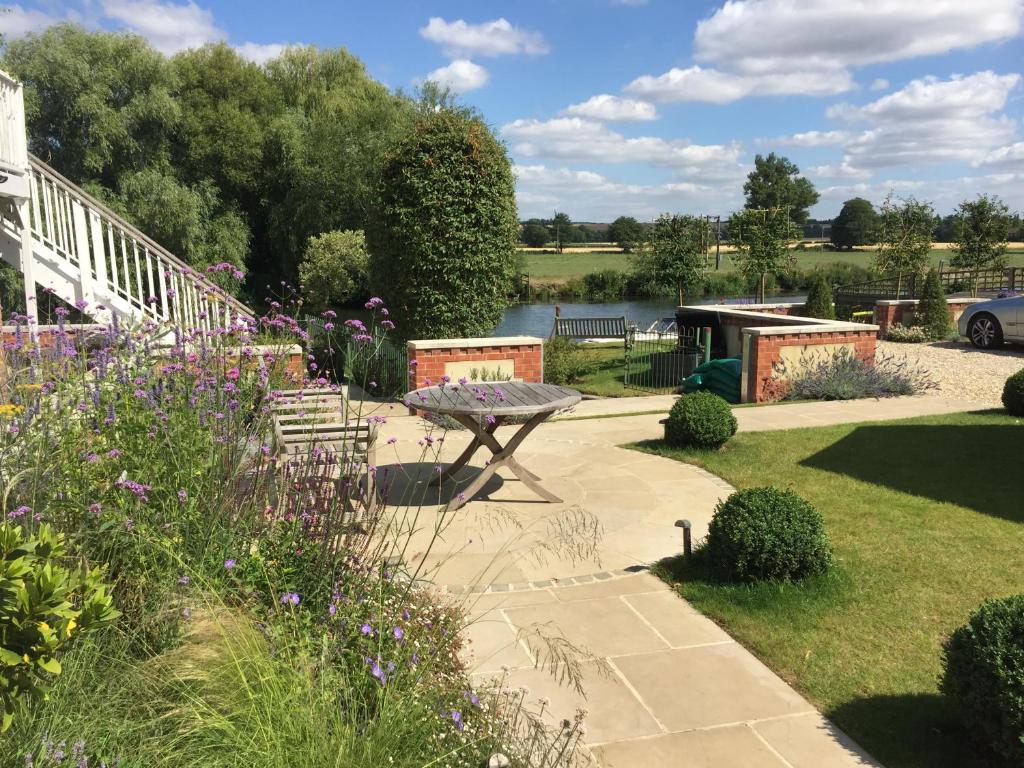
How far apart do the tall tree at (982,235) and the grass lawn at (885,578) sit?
20.9m

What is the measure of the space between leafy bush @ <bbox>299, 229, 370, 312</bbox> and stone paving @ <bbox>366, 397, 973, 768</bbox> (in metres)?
14.5

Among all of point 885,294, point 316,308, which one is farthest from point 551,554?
point 885,294

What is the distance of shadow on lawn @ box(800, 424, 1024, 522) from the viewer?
6.27 metres

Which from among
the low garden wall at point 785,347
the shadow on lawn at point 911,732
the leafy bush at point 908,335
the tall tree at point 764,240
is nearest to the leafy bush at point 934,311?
the leafy bush at point 908,335

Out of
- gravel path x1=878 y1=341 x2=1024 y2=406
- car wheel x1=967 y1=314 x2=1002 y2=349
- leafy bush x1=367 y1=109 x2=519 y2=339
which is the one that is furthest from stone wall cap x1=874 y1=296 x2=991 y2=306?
leafy bush x1=367 y1=109 x2=519 y2=339

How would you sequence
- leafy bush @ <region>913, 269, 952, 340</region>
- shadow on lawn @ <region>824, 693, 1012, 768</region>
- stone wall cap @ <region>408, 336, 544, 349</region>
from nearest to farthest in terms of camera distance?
shadow on lawn @ <region>824, 693, 1012, 768</region>, stone wall cap @ <region>408, 336, 544, 349</region>, leafy bush @ <region>913, 269, 952, 340</region>

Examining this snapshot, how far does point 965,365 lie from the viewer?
13469 mm

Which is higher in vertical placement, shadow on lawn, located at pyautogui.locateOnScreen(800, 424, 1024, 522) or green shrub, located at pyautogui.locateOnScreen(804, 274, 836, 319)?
green shrub, located at pyautogui.locateOnScreen(804, 274, 836, 319)

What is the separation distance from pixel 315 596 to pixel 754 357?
902cm

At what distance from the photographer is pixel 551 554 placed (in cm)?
519

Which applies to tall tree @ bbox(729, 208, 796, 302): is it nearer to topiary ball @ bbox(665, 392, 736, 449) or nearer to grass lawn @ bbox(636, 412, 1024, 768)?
grass lawn @ bbox(636, 412, 1024, 768)

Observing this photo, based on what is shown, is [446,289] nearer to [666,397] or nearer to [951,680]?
[666,397]

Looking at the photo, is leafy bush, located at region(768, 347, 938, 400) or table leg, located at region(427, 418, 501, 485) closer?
table leg, located at region(427, 418, 501, 485)

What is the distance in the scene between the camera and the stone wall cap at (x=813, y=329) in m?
10.7
